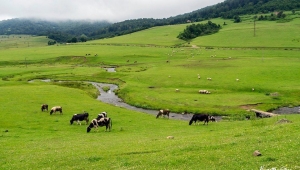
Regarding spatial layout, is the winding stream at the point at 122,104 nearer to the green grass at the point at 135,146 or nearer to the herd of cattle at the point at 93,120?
the green grass at the point at 135,146

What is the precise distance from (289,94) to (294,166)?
47.4 m

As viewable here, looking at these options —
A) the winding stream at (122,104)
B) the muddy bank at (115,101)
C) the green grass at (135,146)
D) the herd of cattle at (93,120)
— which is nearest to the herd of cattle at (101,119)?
the herd of cattle at (93,120)

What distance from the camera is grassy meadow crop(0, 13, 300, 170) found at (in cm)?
1811

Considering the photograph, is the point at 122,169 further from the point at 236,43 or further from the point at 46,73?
the point at 236,43

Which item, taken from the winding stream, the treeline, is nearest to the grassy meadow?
the winding stream

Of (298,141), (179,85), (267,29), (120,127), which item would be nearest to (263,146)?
(298,141)

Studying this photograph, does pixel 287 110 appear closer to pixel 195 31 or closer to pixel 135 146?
pixel 135 146

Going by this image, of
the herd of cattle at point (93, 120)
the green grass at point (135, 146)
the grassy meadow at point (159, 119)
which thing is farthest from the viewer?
the herd of cattle at point (93, 120)

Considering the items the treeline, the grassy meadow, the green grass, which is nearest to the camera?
the green grass

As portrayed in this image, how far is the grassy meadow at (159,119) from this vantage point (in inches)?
713

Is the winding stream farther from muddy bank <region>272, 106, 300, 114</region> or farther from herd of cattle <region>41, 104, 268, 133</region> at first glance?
herd of cattle <region>41, 104, 268, 133</region>

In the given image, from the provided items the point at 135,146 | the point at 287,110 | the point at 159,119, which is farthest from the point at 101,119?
the point at 287,110

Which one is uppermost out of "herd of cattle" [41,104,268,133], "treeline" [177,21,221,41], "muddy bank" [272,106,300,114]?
"treeline" [177,21,221,41]

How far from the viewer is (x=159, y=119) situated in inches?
1679
